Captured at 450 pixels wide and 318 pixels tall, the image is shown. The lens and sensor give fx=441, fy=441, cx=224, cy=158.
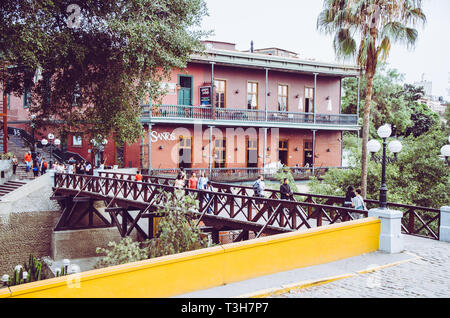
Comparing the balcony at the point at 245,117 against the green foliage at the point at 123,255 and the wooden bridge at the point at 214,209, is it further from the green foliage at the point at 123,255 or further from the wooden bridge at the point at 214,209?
the green foliage at the point at 123,255

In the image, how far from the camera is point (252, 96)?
30.5 m

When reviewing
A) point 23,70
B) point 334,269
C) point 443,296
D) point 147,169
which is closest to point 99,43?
point 23,70

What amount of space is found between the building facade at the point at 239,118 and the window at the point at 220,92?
7cm

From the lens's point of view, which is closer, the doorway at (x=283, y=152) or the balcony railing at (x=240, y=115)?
the balcony railing at (x=240, y=115)

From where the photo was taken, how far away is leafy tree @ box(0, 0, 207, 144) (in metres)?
14.0

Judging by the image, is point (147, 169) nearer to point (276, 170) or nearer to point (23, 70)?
point (276, 170)

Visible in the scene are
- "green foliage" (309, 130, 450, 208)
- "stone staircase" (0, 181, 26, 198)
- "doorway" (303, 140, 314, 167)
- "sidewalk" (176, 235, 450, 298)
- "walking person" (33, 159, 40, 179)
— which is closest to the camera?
"sidewalk" (176, 235, 450, 298)

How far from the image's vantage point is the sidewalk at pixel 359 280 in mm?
7367

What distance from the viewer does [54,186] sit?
24188 mm

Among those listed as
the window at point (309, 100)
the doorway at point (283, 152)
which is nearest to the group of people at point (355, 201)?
the doorway at point (283, 152)

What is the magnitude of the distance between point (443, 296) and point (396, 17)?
12465mm

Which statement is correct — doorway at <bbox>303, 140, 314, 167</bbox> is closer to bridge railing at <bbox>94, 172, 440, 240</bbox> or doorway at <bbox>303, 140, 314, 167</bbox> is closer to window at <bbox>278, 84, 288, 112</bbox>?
window at <bbox>278, 84, 288, 112</bbox>

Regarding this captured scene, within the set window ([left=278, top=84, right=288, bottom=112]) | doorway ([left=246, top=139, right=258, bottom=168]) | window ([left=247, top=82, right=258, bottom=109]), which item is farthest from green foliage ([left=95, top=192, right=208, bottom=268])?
window ([left=278, top=84, right=288, bottom=112])

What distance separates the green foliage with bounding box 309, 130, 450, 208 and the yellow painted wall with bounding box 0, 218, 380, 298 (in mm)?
10596
